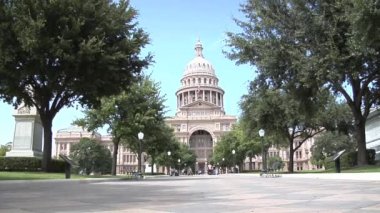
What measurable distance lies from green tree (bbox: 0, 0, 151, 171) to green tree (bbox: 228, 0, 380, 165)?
7852 millimetres

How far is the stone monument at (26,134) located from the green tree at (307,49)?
674 inches

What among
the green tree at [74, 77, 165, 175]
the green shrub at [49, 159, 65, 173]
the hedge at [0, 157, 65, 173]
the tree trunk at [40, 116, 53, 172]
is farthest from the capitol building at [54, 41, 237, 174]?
the tree trunk at [40, 116, 53, 172]

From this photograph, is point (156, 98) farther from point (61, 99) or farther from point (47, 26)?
point (47, 26)

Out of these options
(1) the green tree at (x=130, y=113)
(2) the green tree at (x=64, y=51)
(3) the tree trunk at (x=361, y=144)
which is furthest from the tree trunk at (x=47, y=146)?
(3) the tree trunk at (x=361, y=144)

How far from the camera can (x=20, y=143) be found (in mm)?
37938

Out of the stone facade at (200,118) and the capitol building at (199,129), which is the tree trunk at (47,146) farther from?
the stone facade at (200,118)

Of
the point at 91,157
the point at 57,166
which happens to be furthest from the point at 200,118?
the point at 57,166

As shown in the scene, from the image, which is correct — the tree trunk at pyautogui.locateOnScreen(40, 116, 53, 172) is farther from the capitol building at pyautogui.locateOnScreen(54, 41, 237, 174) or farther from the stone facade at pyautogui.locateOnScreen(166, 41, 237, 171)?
the stone facade at pyautogui.locateOnScreen(166, 41, 237, 171)

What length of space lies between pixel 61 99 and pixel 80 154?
9510cm

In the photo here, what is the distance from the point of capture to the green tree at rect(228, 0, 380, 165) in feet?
91.7

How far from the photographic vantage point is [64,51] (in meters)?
27.3

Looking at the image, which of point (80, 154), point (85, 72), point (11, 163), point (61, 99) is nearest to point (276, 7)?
point (85, 72)

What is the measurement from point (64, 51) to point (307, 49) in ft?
49.7

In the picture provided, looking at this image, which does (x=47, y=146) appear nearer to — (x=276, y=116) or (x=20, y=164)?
(x=20, y=164)
